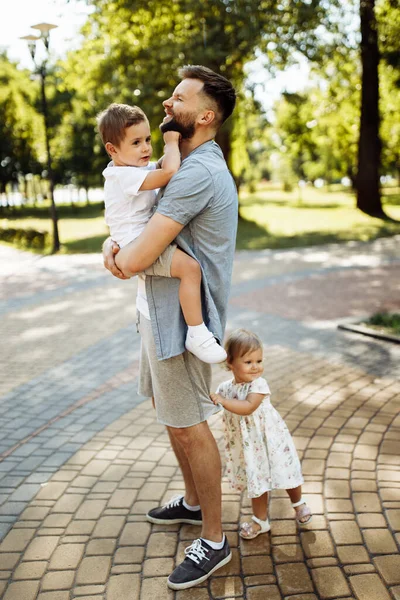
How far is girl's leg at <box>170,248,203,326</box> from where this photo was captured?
7.87 ft

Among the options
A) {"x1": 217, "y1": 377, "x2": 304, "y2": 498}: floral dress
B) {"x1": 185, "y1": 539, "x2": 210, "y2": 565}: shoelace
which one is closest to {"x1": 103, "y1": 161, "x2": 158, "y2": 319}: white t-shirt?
{"x1": 217, "y1": 377, "x2": 304, "y2": 498}: floral dress

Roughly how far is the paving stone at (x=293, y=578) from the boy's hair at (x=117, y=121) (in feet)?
6.78

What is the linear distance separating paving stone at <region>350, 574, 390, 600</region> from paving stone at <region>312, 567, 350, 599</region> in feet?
0.14

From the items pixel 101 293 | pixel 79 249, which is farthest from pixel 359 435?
pixel 79 249

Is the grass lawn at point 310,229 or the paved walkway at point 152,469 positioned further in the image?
the grass lawn at point 310,229

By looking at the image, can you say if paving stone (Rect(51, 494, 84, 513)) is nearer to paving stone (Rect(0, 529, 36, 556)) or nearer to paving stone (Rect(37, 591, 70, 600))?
paving stone (Rect(0, 529, 36, 556))

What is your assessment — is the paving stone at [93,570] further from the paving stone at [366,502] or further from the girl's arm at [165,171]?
the girl's arm at [165,171]

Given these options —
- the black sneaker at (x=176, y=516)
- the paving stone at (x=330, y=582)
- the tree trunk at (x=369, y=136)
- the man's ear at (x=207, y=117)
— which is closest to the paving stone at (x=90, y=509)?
the black sneaker at (x=176, y=516)

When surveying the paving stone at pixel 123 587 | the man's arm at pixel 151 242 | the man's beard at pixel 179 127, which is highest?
the man's beard at pixel 179 127

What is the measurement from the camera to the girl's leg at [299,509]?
302cm

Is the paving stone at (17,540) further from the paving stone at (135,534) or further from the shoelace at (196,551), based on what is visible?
the shoelace at (196,551)

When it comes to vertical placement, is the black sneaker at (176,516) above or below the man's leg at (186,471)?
below

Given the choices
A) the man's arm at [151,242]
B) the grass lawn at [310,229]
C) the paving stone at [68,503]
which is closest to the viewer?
the man's arm at [151,242]

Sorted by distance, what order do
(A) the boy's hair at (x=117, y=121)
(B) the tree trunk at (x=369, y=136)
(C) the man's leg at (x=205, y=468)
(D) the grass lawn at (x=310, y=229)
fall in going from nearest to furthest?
(A) the boy's hair at (x=117, y=121)
(C) the man's leg at (x=205, y=468)
(D) the grass lawn at (x=310, y=229)
(B) the tree trunk at (x=369, y=136)
